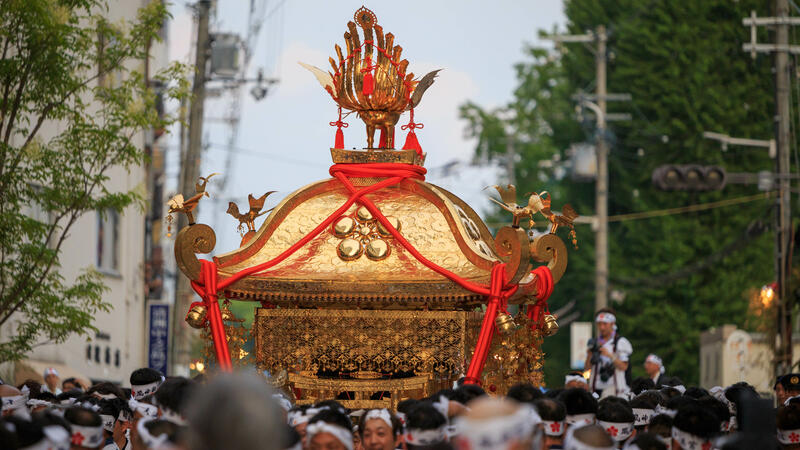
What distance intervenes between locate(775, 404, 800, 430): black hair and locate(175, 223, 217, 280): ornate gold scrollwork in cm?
463

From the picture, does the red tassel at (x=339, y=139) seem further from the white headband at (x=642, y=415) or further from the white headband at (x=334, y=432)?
the white headband at (x=334, y=432)

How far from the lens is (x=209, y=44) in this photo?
75.1 ft

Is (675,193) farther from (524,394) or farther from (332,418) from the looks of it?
(332,418)

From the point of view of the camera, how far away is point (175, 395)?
897 centimetres

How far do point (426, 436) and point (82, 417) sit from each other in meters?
2.03

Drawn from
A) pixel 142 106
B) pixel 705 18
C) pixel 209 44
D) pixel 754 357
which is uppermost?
pixel 705 18

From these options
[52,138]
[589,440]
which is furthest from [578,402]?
[52,138]

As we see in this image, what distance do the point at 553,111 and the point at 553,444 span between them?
36.8m

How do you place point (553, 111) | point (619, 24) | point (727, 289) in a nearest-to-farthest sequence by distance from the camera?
point (727, 289)
point (619, 24)
point (553, 111)

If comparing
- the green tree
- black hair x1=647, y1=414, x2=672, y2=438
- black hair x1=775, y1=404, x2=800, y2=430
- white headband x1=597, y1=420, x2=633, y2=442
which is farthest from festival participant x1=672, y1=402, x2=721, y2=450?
the green tree

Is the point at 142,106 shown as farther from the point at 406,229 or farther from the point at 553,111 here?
the point at 553,111

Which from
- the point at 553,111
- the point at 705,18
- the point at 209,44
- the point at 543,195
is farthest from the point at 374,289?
the point at 553,111

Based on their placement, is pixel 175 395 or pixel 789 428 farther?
pixel 789 428

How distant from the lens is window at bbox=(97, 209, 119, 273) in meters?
28.7
